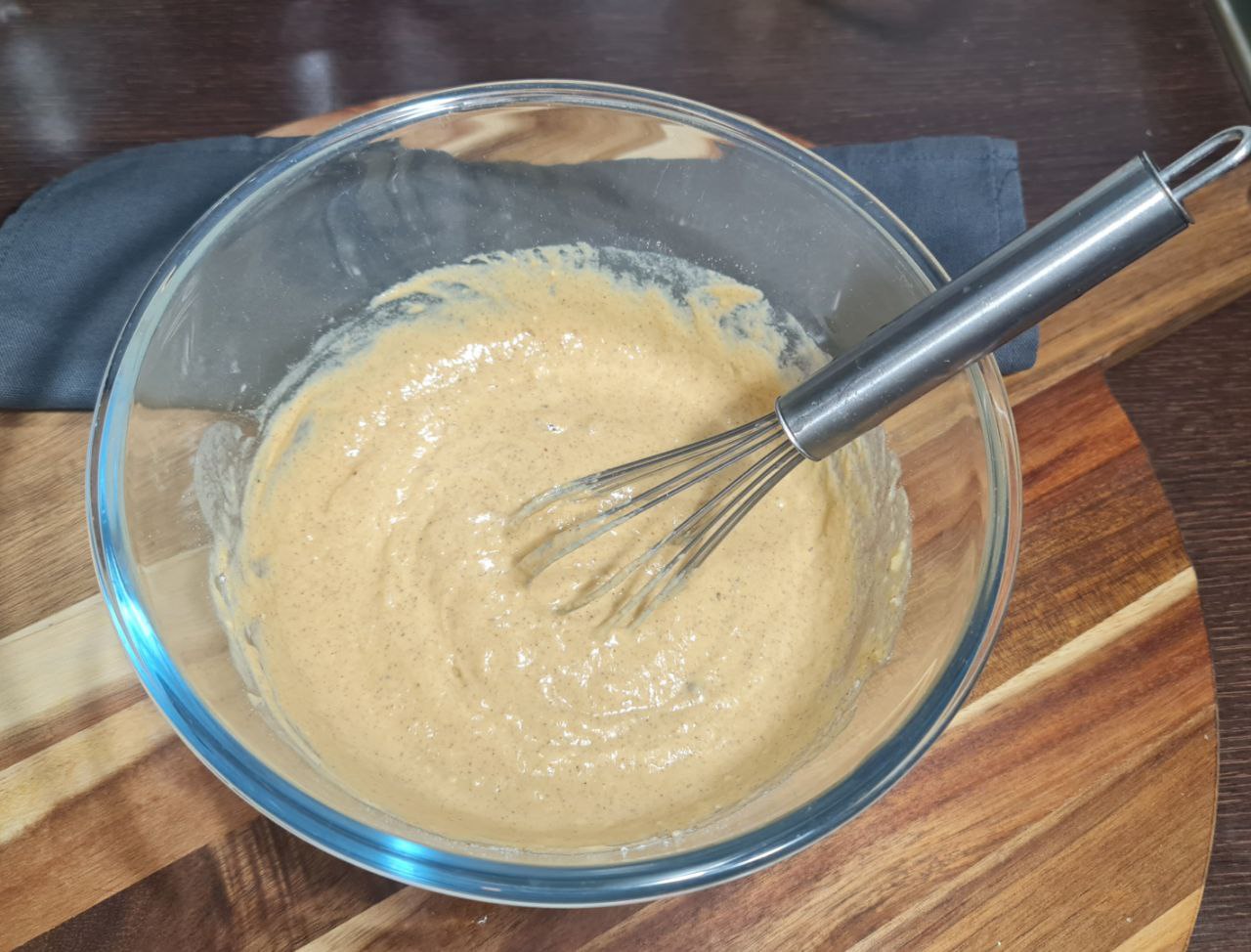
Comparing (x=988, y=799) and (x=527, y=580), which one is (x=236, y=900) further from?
(x=988, y=799)

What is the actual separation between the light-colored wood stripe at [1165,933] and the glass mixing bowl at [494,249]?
1.29 ft

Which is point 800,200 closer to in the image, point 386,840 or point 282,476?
point 282,476

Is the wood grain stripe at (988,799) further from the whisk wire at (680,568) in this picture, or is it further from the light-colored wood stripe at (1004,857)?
the whisk wire at (680,568)

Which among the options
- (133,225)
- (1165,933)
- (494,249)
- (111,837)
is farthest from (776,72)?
(111,837)

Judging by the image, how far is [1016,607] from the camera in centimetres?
133

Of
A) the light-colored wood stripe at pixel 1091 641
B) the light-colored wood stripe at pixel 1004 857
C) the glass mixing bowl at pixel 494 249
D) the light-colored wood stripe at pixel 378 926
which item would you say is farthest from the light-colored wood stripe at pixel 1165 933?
the light-colored wood stripe at pixel 378 926

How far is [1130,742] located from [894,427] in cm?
Answer: 45

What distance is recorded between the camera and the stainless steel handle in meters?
0.85

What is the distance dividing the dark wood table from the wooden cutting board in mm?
405

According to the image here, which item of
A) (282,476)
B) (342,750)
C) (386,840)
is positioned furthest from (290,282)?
(386,840)

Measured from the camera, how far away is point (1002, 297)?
915mm

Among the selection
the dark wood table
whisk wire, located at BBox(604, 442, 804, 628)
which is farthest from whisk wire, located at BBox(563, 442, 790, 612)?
the dark wood table

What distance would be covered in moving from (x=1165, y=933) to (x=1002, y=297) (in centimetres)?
73

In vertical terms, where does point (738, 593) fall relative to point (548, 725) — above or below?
above
